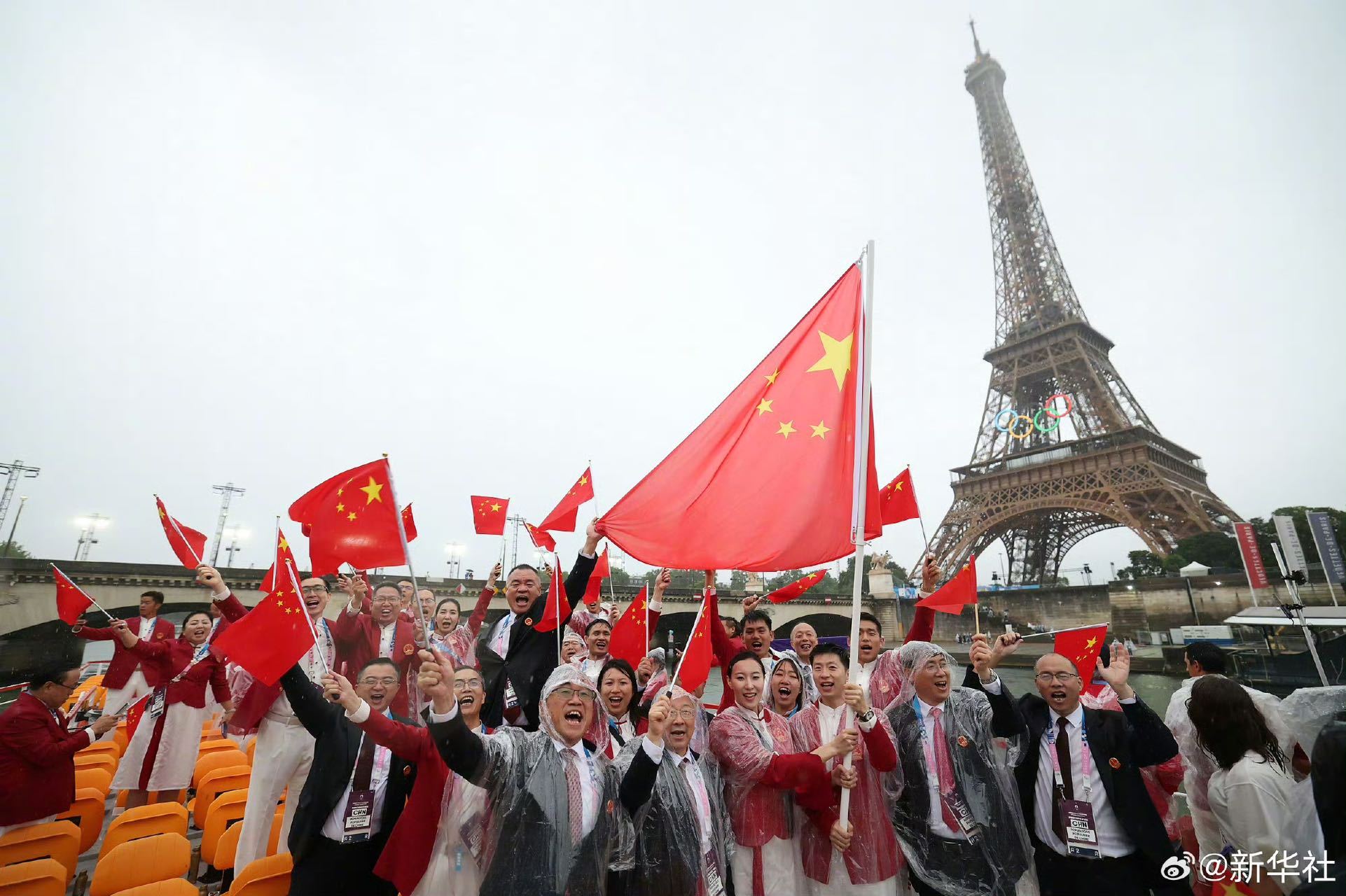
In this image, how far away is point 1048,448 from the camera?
34469mm

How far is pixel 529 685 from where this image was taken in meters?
4.28

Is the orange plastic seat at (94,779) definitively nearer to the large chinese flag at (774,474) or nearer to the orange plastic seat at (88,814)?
the orange plastic seat at (88,814)

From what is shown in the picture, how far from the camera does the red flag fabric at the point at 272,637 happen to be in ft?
9.64

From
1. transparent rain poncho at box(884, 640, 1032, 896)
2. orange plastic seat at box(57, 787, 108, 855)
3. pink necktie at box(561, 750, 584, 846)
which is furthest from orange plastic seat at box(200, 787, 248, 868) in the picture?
transparent rain poncho at box(884, 640, 1032, 896)

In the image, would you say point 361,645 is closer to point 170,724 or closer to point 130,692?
point 170,724

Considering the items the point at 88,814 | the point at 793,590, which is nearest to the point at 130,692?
the point at 88,814

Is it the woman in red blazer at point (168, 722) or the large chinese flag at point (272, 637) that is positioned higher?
the large chinese flag at point (272, 637)

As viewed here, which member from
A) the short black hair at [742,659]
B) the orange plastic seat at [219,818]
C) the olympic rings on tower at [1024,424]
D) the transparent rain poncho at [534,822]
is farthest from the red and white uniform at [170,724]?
the olympic rings on tower at [1024,424]

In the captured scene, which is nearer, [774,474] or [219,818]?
[774,474]

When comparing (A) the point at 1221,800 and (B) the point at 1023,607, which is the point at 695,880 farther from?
(B) the point at 1023,607

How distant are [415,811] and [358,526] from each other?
1.65 metres

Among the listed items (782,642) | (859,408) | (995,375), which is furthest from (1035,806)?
(995,375)

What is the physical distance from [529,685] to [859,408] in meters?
2.97

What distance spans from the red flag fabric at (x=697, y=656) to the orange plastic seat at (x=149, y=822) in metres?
3.30
